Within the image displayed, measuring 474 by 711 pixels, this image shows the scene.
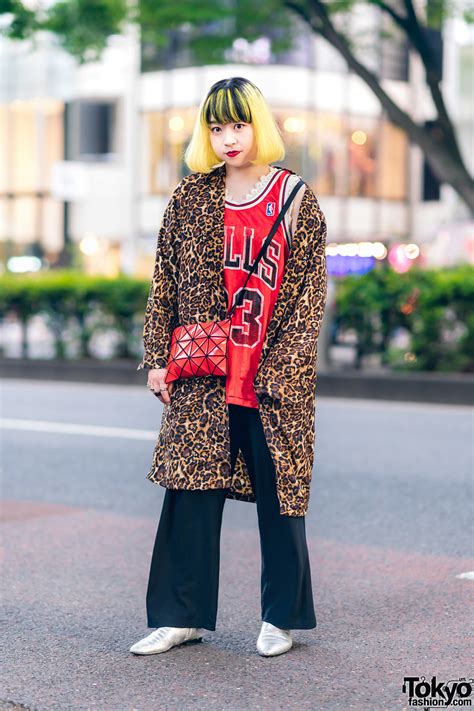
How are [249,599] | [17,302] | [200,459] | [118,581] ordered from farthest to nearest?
[17,302]
[118,581]
[249,599]
[200,459]

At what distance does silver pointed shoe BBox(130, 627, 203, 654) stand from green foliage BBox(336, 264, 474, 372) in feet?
36.2

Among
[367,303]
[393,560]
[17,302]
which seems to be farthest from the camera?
[17,302]

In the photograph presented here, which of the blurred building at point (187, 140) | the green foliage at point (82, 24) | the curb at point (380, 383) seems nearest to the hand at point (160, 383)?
the curb at point (380, 383)

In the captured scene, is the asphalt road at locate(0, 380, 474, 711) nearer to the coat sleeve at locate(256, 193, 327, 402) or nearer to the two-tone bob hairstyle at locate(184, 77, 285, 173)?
the coat sleeve at locate(256, 193, 327, 402)

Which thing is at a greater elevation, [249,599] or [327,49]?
[327,49]

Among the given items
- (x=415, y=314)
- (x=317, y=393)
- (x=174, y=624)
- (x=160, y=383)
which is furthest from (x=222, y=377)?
(x=415, y=314)

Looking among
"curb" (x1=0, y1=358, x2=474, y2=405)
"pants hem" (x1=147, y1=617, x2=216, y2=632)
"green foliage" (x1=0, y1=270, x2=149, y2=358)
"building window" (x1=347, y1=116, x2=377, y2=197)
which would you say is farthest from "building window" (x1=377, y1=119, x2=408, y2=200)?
"pants hem" (x1=147, y1=617, x2=216, y2=632)

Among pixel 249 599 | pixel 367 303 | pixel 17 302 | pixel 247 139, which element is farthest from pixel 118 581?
pixel 17 302

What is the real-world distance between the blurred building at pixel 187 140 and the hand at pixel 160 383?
32.3m

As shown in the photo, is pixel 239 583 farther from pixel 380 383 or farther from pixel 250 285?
pixel 380 383

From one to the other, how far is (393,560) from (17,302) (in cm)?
1418

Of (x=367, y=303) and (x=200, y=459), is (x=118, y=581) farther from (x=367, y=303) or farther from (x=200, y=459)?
(x=367, y=303)

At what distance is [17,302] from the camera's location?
19594 millimetres

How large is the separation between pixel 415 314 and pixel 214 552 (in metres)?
11.5
